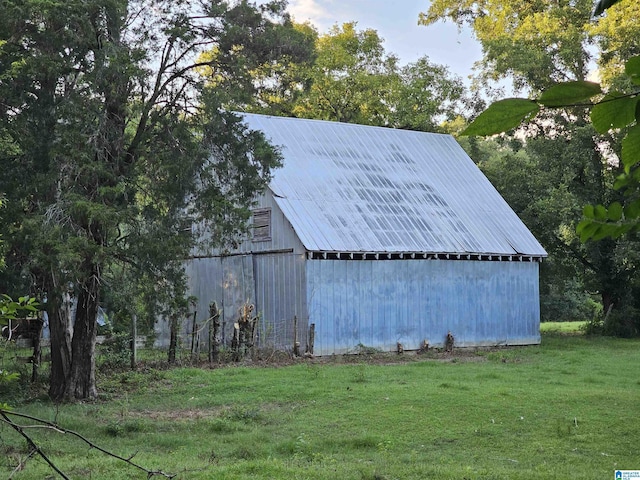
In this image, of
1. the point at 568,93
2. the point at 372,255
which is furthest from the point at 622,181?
the point at 372,255

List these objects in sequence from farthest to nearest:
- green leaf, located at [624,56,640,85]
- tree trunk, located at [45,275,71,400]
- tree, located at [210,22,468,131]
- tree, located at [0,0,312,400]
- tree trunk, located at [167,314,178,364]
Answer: tree, located at [210,22,468,131], tree trunk, located at [167,314,178,364], tree trunk, located at [45,275,71,400], tree, located at [0,0,312,400], green leaf, located at [624,56,640,85]

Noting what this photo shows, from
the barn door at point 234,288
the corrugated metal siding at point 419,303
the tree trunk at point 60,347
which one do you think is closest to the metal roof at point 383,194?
the corrugated metal siding at point 419,303

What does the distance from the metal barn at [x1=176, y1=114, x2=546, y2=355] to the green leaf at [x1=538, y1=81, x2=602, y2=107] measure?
19.1m

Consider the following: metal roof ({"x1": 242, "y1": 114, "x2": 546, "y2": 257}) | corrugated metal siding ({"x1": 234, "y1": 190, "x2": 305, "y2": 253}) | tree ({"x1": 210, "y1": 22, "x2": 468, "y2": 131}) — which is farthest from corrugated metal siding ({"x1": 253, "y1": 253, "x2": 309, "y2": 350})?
tree ({"x1": 210, "y1": 22, "x2": 468, "y2": 131})

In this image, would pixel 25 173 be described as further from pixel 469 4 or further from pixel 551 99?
pixel 469 4

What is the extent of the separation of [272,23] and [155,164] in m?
3.51

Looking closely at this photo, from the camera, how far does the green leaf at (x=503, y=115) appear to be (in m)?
1.00

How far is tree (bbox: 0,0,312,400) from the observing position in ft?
41.7

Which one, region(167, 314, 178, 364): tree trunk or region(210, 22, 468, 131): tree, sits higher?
region(210, 22, 468, 131): tree

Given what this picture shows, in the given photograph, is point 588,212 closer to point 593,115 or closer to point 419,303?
point 593,115

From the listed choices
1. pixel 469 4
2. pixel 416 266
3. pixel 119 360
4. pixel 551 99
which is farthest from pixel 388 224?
pixel 551 99

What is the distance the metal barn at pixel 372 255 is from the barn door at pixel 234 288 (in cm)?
5

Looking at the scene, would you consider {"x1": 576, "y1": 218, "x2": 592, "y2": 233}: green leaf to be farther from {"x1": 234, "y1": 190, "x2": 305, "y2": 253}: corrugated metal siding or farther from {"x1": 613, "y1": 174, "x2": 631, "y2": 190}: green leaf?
{"x1": 234, "y1": 190, "x2": 305, "y2": 253}: corrugated metal siding

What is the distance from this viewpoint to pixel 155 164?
14.1 meters
